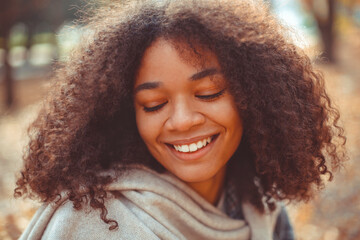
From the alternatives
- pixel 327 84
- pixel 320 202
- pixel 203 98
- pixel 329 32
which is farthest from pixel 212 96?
pixel 329 32

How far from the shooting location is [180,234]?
6.43ft

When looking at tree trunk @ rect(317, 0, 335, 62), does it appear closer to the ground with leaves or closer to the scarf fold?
the ground with leaves

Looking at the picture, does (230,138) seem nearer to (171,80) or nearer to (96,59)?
(171,80)

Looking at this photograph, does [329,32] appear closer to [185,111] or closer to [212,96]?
[212,96]

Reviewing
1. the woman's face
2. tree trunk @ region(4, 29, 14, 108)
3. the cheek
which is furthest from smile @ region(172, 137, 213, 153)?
tree trunk @ region(4, 29, 14, 108)

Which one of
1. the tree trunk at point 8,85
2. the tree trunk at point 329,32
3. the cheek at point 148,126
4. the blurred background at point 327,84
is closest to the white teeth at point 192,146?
the cheek at point 148,126

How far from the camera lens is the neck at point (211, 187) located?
222 centimetres

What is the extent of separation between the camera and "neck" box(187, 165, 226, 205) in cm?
222

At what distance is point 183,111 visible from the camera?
1777 mm

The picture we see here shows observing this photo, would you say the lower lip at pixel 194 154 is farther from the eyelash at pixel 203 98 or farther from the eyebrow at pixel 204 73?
the eyebrow at pixel 204 73

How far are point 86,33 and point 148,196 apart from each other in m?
0.89

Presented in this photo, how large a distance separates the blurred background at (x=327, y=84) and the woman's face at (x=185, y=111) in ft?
1.97

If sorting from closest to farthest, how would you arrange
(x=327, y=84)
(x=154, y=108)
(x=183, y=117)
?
(x=183, y=117)
(x=154, y=108)
(x=327, y=84)

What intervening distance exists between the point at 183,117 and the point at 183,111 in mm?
28
